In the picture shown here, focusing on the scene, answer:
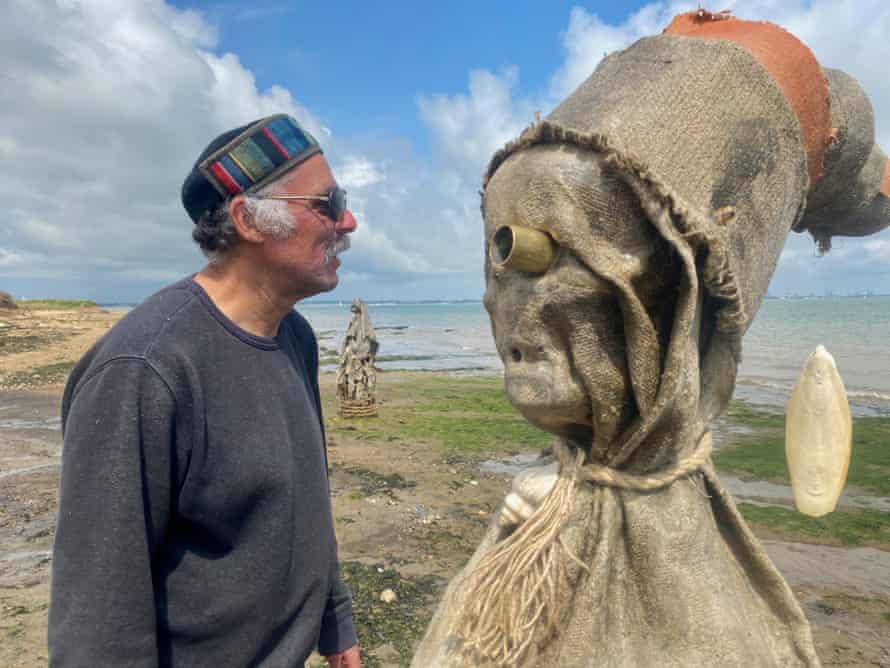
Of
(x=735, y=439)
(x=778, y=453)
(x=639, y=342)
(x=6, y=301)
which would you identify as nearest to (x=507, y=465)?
(x=778, y=453)

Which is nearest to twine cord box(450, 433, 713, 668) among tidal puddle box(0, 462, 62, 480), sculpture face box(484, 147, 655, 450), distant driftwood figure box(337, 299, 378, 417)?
sculpture face box(484, 147, 655, 450)

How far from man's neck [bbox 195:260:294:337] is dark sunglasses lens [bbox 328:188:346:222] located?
35 cm

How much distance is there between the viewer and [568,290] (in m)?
1.61

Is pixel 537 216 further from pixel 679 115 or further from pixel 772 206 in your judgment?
pixel 772 206

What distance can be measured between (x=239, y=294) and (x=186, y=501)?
0.69m

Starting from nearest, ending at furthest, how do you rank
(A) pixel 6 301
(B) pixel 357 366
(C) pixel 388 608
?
(C) pixel 388 608 < (B) pixel 357 366 < (A) pixel 6 301

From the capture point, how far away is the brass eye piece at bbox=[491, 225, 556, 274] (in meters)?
1.53

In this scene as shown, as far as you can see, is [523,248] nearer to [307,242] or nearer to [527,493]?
[527,493]

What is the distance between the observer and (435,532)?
8.03 metres

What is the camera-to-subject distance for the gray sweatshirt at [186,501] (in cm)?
163

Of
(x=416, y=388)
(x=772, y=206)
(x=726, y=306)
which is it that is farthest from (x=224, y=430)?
(x=416, y=388)

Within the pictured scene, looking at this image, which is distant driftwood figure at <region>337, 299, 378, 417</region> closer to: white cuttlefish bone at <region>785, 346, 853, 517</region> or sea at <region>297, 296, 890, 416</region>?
sea at <region>297, 296, 890, 416</region>

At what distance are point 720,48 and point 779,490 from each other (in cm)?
1006

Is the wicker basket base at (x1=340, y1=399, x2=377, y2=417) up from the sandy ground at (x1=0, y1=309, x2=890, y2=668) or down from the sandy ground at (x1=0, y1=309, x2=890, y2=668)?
up
